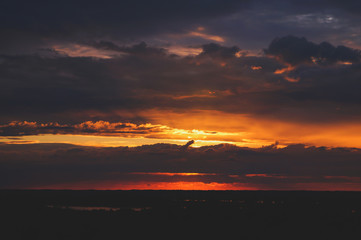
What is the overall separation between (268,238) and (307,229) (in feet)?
32.3

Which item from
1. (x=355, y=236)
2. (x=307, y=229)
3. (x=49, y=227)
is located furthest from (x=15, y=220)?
(x=355, y=236)

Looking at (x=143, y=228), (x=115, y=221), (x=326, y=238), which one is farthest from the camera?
(x=115, y=221)

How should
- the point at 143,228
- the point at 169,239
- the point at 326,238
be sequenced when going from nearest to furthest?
1. the point at 169,239
2. the point at 326,238
3. the point at 143,228

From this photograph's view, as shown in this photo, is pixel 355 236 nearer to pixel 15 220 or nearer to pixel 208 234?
pixel 208 234

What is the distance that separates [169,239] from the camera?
131ft

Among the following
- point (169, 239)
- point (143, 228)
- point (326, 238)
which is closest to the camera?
point (169, 239)

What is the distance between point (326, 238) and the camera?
140ft

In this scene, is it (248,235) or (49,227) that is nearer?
(248,235)

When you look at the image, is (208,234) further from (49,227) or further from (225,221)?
(49,227)

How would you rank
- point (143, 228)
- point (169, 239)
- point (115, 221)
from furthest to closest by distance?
point (115, 221) < point (143, 228) < point (169, 239)

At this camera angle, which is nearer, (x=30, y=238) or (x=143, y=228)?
(x=30, y=238)

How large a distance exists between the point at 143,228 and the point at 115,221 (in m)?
7.62

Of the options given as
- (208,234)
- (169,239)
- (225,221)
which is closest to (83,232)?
(169,239)

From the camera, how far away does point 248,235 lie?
1706 inches
